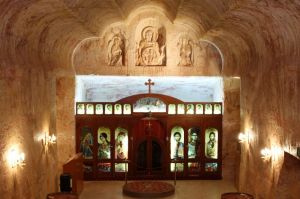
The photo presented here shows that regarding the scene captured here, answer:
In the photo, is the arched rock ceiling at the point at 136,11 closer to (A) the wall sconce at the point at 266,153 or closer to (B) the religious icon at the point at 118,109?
(A) the wall sconce at the point at 266,153

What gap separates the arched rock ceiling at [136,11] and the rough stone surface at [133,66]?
33 millimetres

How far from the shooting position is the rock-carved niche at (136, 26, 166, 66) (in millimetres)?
16609

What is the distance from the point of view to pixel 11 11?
862 centimetres

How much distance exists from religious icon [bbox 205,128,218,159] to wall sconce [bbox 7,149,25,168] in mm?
8558

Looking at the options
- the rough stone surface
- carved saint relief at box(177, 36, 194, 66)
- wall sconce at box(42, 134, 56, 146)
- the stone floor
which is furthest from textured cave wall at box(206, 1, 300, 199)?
wall sconce at box(42, 134, 56, 146)

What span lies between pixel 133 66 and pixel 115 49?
2.86 ft

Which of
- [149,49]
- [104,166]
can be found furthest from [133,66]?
[104,166]

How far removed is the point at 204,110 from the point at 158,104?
170cm

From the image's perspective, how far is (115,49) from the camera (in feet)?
54.6

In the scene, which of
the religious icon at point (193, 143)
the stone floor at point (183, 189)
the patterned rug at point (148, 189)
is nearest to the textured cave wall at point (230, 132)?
the stone floor at point (183, 189)

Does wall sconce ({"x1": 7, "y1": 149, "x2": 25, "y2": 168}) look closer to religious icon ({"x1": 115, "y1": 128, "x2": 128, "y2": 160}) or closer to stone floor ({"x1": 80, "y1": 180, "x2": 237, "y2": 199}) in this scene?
stone floor ({"x1": 80, "y1": 180, "x2": 237, "y2": 199})

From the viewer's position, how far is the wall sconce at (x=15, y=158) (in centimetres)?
948

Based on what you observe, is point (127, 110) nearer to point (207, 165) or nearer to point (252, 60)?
point (207, 165)

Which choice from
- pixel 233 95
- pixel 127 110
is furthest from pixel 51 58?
pixel 233 95
